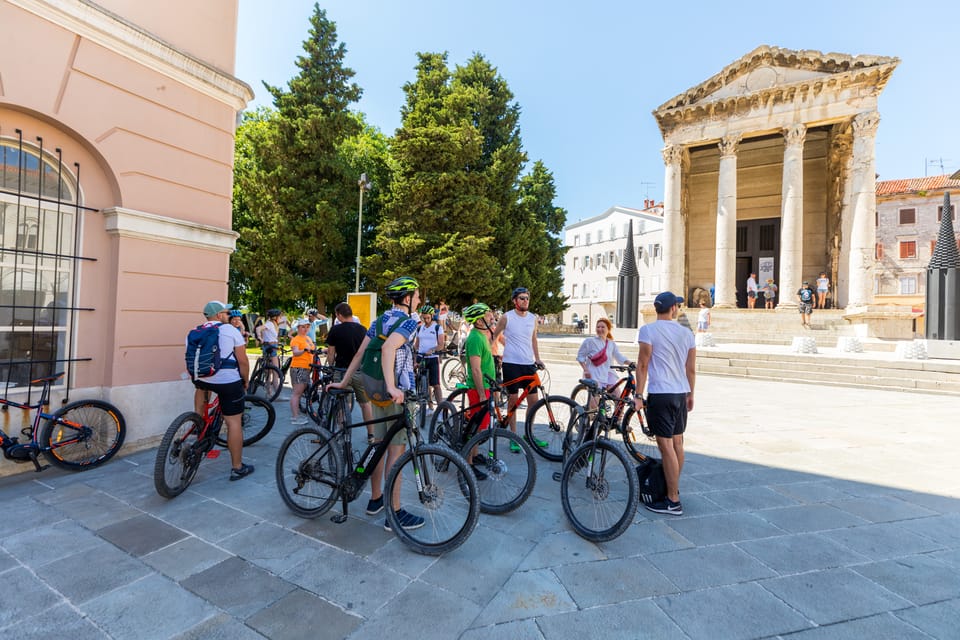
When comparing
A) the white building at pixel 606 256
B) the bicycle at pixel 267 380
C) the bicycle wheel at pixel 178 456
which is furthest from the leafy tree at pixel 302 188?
the white building at pixel 606 256

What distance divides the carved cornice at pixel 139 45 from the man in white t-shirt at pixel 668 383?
652 centimetres

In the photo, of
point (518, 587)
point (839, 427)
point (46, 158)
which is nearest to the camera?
point (518, 587)

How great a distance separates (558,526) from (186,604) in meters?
2.50

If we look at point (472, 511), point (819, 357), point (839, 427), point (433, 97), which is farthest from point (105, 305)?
point (433, 97)

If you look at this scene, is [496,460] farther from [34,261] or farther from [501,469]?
[34,261]

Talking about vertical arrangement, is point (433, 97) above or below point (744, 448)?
above

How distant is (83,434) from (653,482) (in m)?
5.74

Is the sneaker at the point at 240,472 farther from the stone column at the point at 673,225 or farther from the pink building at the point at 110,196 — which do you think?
the stone column at the point at 673,225

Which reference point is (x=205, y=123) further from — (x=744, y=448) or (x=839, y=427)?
(x=839, y=427)

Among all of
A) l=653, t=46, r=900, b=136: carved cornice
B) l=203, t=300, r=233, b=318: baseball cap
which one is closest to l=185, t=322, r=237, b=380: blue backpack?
l=203, t=300, r=233, b=318: baseball cap

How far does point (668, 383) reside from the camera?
3758 mm

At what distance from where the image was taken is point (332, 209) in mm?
→ 21734

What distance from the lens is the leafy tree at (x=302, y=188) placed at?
21.7 metres

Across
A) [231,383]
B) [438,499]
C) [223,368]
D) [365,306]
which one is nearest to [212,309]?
[223,368]
